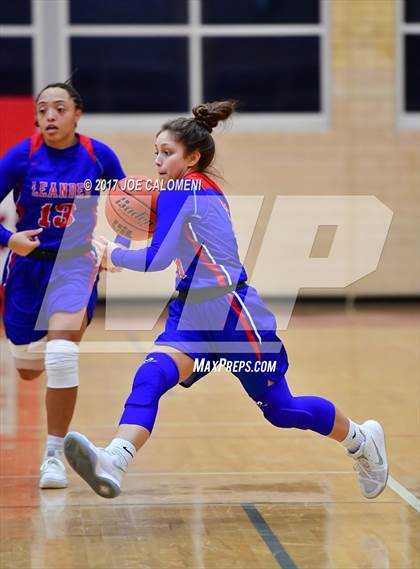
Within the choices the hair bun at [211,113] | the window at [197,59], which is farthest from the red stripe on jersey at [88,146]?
the window at [197,59]

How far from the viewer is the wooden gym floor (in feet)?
13.5

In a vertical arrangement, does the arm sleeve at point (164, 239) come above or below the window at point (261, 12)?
below

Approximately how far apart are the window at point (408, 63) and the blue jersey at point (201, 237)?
29.3 ft

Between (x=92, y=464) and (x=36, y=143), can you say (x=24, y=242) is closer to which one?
(x=36, y=143)

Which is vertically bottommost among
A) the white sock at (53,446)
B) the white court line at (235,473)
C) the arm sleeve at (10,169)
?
the white court line at (235,473)

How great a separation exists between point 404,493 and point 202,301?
1.32 meters

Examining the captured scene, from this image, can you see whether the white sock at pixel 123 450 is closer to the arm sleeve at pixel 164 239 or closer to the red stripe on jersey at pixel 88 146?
the arm sleeve at pixel 164 239

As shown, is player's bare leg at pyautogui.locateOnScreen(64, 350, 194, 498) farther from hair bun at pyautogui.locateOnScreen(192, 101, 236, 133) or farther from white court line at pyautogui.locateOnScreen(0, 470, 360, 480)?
white court line at pyautogui.locateOnScreen(0, 470, 360, 480)

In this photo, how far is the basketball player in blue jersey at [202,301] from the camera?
420 centimetres

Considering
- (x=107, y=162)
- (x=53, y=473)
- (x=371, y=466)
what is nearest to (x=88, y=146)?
(x=107, y=162)

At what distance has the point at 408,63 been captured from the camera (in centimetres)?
1304

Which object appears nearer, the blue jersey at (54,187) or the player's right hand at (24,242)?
the player's right hand at (24,242)

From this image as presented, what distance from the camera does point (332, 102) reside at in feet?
42.3

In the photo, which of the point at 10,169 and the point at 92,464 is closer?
the point at 92,464
